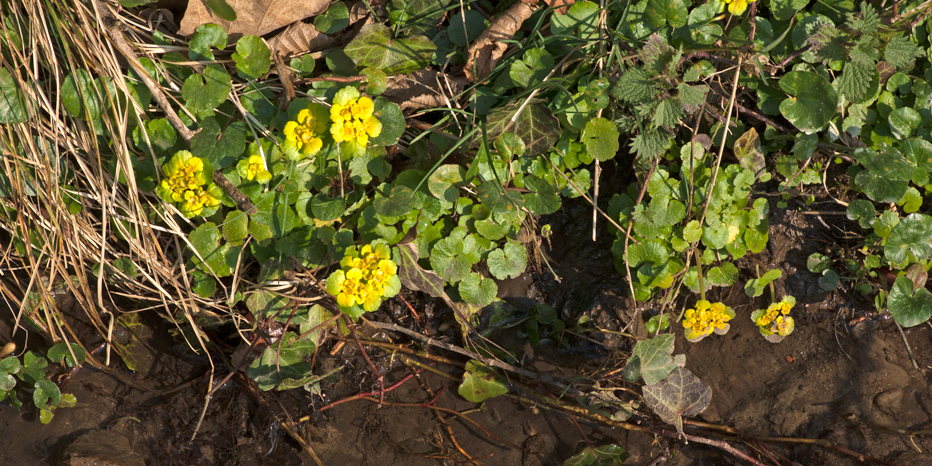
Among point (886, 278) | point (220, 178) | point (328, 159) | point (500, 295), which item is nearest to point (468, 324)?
point (500, 295)

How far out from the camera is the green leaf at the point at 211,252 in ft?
6.78

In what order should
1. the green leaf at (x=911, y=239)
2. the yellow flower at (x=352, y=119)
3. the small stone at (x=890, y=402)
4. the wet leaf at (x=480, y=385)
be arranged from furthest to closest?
1. the wet leaf at (x=480, y=385)
2. the small stone at (x=890, y=402)
3. the green leaf at (x=911, y=239)
4. the yellow flower at (x=352, y=119)

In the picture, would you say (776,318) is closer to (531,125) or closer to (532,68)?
(531,125)

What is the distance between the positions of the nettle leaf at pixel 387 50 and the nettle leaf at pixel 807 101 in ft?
4.46

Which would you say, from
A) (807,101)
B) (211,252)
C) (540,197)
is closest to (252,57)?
(211,252)

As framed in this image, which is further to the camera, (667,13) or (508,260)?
(508,260)

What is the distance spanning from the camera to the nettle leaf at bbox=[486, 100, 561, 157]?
198 cm

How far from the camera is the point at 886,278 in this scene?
2.10 metres

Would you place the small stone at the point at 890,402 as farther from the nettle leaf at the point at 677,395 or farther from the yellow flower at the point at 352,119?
the yellow flower at the point at 352,119

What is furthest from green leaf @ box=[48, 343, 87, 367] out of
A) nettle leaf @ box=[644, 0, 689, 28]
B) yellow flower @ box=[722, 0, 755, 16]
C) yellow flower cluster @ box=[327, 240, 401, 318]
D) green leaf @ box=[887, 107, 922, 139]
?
green leaf @ box=[887, 107, 922, 139]

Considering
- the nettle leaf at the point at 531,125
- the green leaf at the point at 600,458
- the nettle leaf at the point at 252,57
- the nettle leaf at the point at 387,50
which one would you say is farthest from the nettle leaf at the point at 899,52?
the nettle leaf at the point at 252,57

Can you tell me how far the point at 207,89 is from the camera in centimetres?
196

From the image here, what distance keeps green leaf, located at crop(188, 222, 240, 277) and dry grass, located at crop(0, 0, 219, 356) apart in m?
0.08

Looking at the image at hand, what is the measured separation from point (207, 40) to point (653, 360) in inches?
83.4
